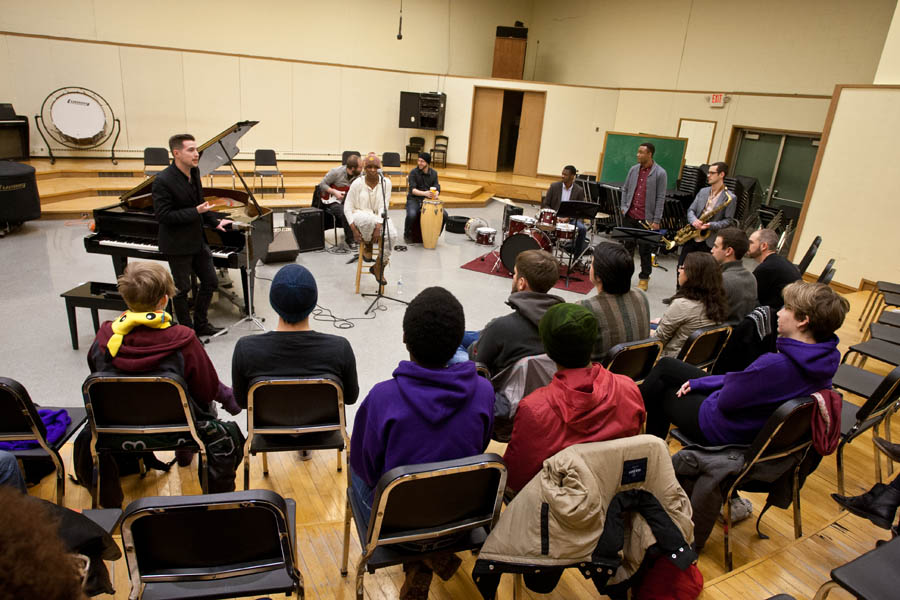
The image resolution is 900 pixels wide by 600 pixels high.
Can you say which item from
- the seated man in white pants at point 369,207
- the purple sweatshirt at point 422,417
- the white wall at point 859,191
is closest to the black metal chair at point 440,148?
the seated man in white pants at point 369,207

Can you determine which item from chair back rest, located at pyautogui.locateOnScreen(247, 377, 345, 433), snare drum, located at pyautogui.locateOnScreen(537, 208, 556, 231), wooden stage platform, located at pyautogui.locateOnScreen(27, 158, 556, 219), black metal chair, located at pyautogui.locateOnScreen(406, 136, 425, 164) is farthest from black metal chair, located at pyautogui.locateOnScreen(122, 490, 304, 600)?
black metal chair, located at pyautogui.locateOnScreen(406, 136, 425, 164)

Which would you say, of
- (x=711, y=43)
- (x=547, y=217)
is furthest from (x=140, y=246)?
(x=711, y=43)

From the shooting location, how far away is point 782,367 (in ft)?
7.15

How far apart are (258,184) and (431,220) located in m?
4.15

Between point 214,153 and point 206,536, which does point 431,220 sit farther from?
point 206,536

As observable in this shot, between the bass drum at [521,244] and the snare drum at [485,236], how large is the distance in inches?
50.4

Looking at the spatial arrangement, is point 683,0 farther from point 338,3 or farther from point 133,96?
point 133,96

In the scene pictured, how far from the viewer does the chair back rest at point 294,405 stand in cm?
225

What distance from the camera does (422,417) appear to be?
1692 millimetres

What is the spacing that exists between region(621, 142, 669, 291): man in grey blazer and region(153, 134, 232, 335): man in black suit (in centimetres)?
462

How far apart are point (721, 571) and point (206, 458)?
2.20 meters

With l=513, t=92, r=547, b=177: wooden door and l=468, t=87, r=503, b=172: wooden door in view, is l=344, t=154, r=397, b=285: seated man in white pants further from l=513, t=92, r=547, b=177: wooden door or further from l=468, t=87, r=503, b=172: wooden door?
l=513, t=92, r=547, b=177: wooden door

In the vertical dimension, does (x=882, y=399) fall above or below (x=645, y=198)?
below

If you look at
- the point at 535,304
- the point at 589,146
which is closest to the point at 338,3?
the point at 589,146
